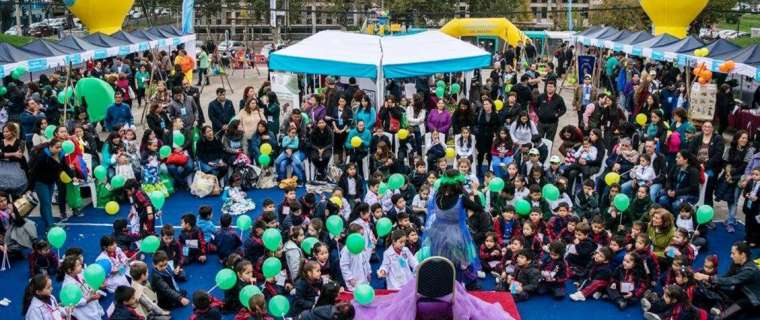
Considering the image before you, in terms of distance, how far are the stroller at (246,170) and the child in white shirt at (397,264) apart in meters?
4.10

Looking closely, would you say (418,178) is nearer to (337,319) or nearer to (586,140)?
(586,140)

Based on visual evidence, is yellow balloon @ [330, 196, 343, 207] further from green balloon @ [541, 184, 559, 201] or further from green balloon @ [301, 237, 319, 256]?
green balloon @ [541, 184, 559, 201]

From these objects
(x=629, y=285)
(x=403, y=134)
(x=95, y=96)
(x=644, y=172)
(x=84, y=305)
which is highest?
(x=95, y=96)

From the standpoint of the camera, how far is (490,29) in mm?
22266

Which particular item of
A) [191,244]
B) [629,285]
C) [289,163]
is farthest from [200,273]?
[629,285]

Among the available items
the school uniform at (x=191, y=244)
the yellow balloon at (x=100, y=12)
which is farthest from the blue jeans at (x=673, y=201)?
the yellow balloon at (x=100, y=12)

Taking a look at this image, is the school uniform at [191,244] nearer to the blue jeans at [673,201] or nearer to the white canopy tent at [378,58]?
the white canopy tent at [378,58]

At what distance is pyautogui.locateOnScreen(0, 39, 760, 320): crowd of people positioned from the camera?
6.33m

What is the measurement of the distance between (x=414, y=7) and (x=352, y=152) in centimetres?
4217

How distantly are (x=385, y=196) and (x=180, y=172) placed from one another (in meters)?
3.50

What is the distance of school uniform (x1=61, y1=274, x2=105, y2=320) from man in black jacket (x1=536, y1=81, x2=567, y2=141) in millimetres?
6818

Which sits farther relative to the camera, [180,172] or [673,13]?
[673,13]

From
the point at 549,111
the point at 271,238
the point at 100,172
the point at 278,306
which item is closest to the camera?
the point at 278,306

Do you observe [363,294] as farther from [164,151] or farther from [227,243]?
[164,151]
